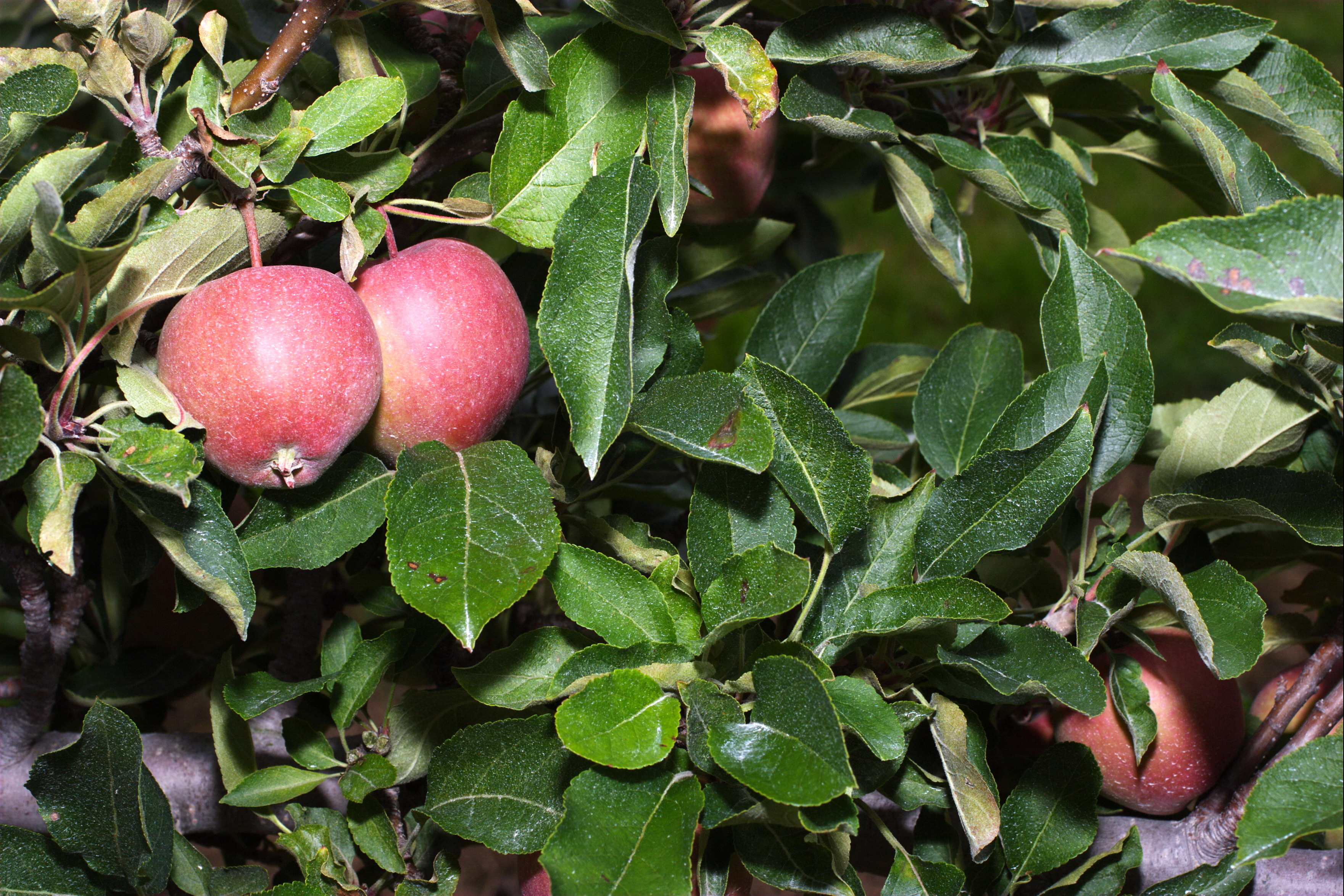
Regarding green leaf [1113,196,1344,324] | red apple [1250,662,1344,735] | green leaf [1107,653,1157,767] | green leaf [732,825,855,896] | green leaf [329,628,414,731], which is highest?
green leaf [1113,196,1344,324]

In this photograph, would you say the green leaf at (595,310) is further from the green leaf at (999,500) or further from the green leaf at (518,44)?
the green leaf at (999,500)

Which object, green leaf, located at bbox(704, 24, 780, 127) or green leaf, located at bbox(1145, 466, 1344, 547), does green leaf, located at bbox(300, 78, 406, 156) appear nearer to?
green leaf, located at bbox(704, 24, 780, 127)

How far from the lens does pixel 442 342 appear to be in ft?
1.68

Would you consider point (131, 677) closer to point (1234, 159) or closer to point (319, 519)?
point (319, 519)

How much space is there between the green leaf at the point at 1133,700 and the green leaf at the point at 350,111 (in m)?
0.52

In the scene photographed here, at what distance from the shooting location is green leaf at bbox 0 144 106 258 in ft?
1.46

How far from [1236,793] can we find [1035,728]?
0.14 metres

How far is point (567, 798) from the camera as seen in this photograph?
0.46 m

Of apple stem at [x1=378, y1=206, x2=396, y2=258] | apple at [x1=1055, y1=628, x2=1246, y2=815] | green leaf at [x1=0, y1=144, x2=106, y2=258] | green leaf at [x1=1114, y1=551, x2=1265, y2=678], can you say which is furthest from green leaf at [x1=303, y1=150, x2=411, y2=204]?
apple at [x1=1055, y1=628, x2=1246, y2=815]

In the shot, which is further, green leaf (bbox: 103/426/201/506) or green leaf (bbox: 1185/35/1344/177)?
green leaf (bbox: 1185/35/1344/177)

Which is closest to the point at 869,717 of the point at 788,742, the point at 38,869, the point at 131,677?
the point at 788,742

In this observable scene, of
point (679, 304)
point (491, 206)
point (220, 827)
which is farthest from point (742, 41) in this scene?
point (220, 827)

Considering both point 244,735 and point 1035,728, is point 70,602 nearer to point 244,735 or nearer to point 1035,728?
point 244,735

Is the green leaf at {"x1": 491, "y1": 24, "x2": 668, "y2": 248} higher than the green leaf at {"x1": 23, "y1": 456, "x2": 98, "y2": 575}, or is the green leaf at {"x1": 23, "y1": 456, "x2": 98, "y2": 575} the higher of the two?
the green leaf at {"x1": 491, "y1": 24, "x2": 668, "y2": 248}
